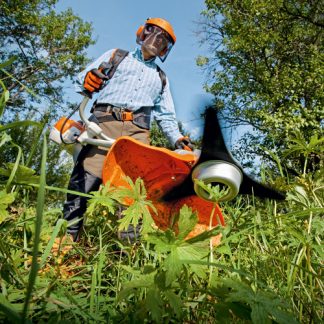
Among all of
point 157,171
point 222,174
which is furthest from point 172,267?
point 157,171

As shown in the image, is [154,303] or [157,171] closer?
[154,303]

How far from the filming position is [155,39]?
318 cm

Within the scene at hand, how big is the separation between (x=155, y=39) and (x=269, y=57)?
360 inches

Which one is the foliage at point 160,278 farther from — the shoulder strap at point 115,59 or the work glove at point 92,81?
the shoulder strap at point 115,59

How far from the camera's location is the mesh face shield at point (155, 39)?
3172 mm

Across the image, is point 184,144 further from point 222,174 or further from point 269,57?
point 269,57

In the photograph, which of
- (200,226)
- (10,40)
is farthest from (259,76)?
(200,226)

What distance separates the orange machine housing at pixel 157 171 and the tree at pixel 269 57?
7.88m

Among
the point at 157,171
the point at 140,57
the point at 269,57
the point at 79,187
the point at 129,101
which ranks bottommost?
the point at 79,187

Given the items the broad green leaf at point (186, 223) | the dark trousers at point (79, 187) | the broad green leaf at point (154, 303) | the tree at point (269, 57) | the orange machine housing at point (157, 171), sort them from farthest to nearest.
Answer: the tree at point (269, 57) → the dark trousers at point (79, 187) → the orange machine housing at point (157, 171) → the broad green leaf at point (186, 223) → the broad green leaf at point (154, 303)

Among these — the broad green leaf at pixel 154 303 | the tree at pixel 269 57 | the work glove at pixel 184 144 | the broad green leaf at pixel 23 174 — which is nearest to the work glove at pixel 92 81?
the work glove at pixel 184 144

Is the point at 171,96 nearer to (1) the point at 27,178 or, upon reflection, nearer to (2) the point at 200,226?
(2) the point at 200,226

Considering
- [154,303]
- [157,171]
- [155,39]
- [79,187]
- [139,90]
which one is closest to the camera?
[154,303]

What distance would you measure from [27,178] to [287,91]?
975cm
